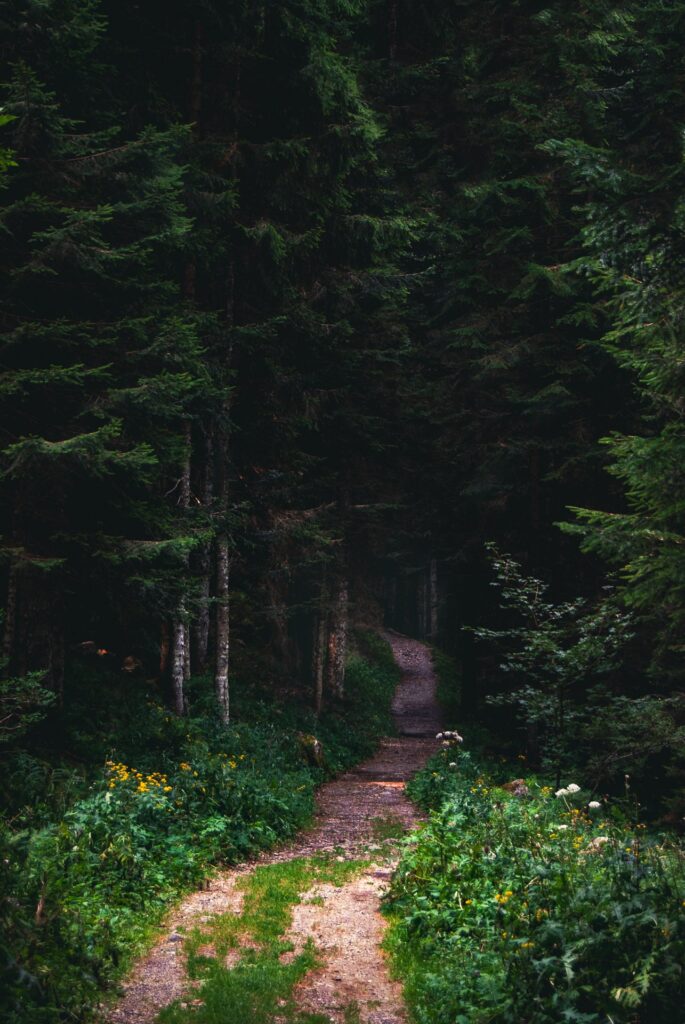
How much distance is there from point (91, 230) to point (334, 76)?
27.4ft

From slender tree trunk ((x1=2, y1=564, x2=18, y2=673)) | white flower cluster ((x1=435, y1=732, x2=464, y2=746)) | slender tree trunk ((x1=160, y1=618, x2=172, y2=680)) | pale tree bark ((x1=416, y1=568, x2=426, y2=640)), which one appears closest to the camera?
slender tree trunk ((x1=2, y1=564, x2=18, y2=673))

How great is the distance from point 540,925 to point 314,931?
3.29 meters

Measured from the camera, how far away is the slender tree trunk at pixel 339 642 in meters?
23.9

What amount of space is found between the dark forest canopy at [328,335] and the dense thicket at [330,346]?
2.7 inches

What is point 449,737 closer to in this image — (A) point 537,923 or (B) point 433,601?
(A) point 537,923

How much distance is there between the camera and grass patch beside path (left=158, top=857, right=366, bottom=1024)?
6.29 metres

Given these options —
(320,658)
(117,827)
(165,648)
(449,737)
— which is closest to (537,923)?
(117,827)

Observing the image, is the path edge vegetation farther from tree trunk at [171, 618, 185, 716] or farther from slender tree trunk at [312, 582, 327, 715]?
slender tree trunk at [312, 582, 327, 715]

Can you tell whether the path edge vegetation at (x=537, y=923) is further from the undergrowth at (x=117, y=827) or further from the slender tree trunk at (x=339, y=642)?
the slender tree trunk at (x=339, y=642)

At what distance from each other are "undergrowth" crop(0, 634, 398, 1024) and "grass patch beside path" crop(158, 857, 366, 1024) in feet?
2.27

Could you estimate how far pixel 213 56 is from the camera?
15945 mm

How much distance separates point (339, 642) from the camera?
24812 millimetres

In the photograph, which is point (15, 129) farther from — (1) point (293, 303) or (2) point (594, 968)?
(2) point (594, 968)

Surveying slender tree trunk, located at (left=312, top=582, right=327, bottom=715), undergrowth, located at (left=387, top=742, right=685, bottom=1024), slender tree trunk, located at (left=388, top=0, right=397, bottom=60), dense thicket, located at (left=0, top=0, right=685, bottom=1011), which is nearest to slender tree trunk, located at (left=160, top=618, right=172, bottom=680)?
dense thicket, located at (left=0, top=0, right=685, bottom=1011)
